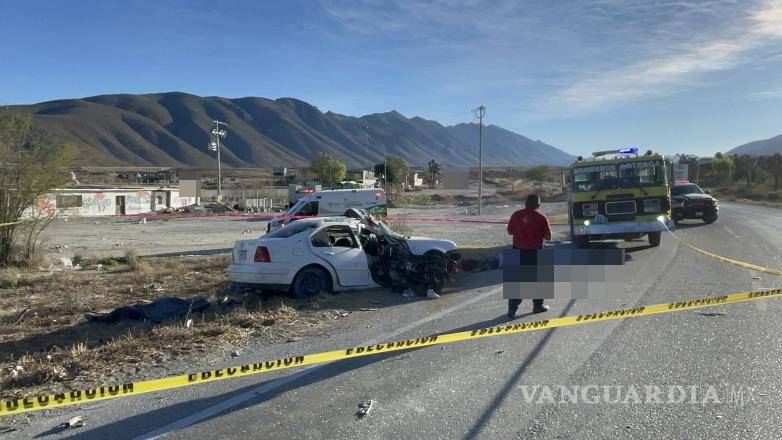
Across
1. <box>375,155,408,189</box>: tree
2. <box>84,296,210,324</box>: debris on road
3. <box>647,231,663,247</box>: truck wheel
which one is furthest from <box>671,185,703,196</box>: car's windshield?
<box>375,155,408,189</box>: tree

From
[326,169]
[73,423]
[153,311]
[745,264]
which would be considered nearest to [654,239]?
[745,264]

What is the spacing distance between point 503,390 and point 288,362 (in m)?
1.98

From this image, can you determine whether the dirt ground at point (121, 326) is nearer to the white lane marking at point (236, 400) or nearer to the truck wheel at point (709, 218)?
the white lane marking at point (236, 400)

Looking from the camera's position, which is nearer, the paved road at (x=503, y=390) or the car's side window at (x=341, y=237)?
the paved road at (x=503, y=390)

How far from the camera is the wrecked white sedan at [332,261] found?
8797 millimetres

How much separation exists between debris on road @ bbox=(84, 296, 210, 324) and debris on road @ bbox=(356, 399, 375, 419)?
404 cm

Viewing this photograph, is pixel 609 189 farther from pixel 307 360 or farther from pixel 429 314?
pixel 307 360

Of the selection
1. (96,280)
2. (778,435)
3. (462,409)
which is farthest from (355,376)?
(96,280)

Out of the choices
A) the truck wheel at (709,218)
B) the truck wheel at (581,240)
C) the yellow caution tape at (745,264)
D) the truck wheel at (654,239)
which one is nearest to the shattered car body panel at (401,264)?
the truck wheel at (581,240)

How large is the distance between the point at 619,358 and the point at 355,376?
8.37 feet

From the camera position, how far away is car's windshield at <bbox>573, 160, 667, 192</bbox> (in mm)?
13562

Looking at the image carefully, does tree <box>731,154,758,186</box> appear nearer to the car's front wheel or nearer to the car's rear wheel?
the car's front wheel

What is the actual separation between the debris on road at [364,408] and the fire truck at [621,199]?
33.1 ft

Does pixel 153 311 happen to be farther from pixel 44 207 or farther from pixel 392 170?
pixel 392 170
